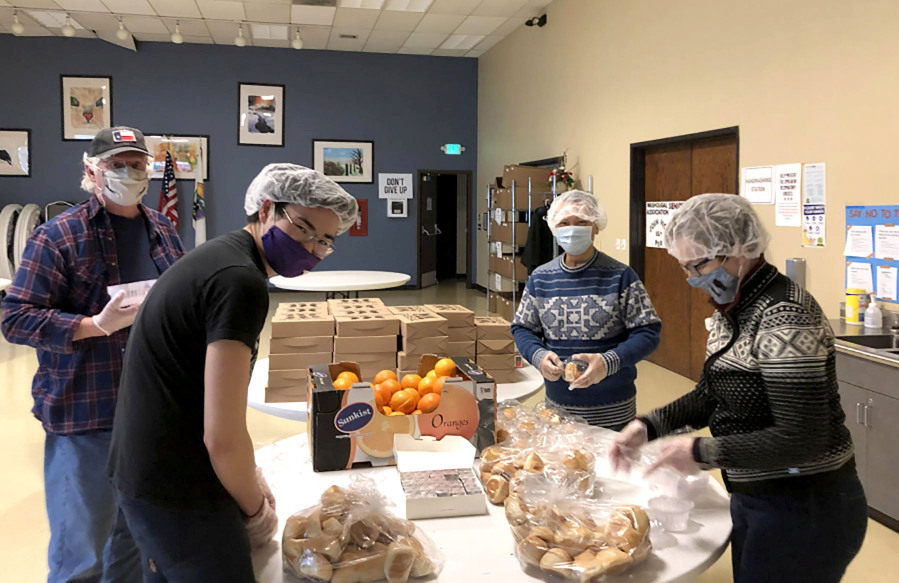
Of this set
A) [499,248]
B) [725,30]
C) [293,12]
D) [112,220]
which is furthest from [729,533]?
[293,12]

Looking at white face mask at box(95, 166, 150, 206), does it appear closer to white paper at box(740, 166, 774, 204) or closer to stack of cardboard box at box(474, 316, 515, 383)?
stack of cardboard box at box(474, 316, 515, 383)

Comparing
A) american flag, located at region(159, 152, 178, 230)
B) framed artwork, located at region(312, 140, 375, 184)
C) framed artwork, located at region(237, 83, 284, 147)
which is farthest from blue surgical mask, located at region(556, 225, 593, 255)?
framed artwork, located at region(237, 83, 284, 147)

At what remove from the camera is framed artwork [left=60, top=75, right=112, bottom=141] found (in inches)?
420

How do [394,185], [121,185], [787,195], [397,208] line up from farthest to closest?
[397,208]
[394,185]
[787,195]
[121,185]

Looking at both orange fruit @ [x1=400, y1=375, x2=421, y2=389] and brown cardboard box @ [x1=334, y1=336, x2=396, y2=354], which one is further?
brown cardboard box @ [x1=334, y1=336, x2=396, y2=354]

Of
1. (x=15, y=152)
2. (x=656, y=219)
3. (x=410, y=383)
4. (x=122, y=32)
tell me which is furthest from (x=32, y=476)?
(x=15, y=152)

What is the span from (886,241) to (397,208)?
8.88 meters

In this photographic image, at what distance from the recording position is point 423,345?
106 inches

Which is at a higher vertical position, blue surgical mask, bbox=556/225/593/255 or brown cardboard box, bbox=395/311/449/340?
blue surgical mask, bbox=556/225/593/255

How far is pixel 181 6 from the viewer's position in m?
8.80

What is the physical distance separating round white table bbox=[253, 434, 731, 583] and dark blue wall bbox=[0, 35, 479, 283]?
10.1 m

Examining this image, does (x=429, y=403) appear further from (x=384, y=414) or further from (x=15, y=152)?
(x=15, y=152)

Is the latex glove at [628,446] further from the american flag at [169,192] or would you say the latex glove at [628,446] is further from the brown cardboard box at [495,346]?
the american flag at [169,192]

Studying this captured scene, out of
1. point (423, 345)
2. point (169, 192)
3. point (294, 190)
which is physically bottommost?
point (423, 345)
